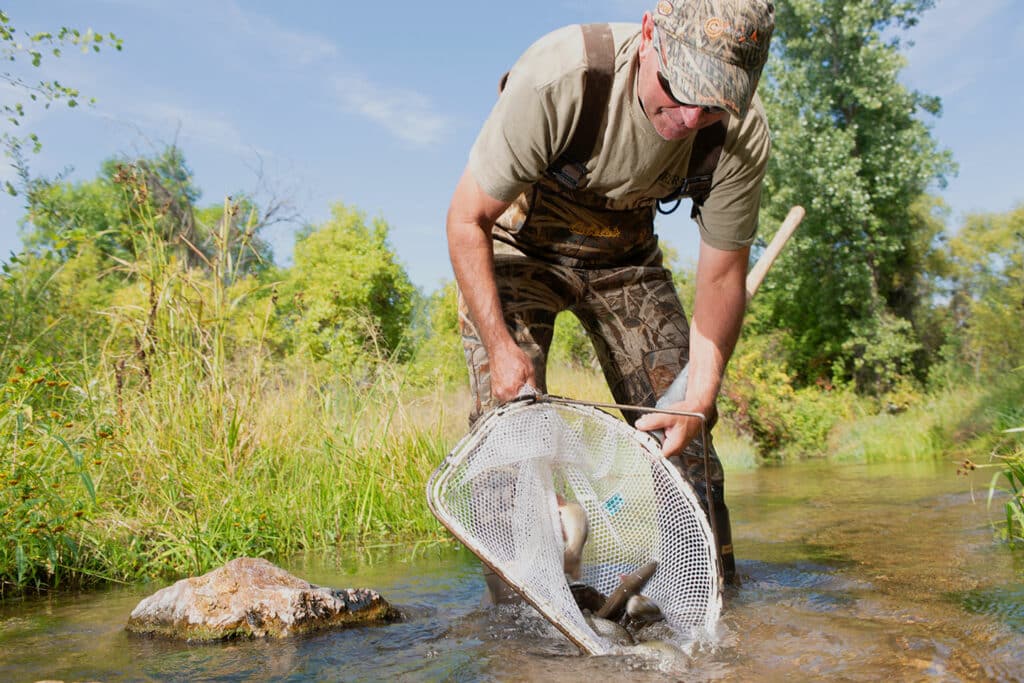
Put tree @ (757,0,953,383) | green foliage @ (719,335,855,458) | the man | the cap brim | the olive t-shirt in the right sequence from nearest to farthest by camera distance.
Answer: the cap brim < the man < the olive t-shirt < green foliage @ (719,335,855,458) < tree @ (757,0,953,383)

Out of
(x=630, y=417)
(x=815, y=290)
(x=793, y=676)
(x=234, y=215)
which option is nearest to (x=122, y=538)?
(x=234, y=215)

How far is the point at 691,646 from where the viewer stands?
231 centimetres

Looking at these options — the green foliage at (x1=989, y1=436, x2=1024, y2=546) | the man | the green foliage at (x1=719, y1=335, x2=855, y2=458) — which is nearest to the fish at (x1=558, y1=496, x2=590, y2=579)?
the man

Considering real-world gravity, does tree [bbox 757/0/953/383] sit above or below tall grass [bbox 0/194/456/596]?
above

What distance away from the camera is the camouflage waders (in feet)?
9.64

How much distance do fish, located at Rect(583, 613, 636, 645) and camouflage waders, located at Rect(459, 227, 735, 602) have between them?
2.58 feet

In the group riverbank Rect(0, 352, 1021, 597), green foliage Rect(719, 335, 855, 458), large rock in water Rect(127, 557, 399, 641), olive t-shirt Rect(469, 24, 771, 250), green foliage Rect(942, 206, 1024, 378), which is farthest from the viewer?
green foliage Rect(719, 335, 855, 458)

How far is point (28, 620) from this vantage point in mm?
3014

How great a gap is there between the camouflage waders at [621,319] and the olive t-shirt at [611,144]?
0.37 m

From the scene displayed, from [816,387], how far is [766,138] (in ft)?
65.4

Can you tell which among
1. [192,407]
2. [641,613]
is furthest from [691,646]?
[192,407]

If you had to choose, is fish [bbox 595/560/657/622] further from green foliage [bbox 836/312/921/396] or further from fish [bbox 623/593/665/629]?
green foliage [bbox 836/312/921/396]

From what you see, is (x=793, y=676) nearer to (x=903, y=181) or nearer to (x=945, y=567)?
(x=945, y=567)

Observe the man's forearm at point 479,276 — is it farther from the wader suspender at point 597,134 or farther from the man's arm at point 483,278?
the wader suspender at point 597,134
